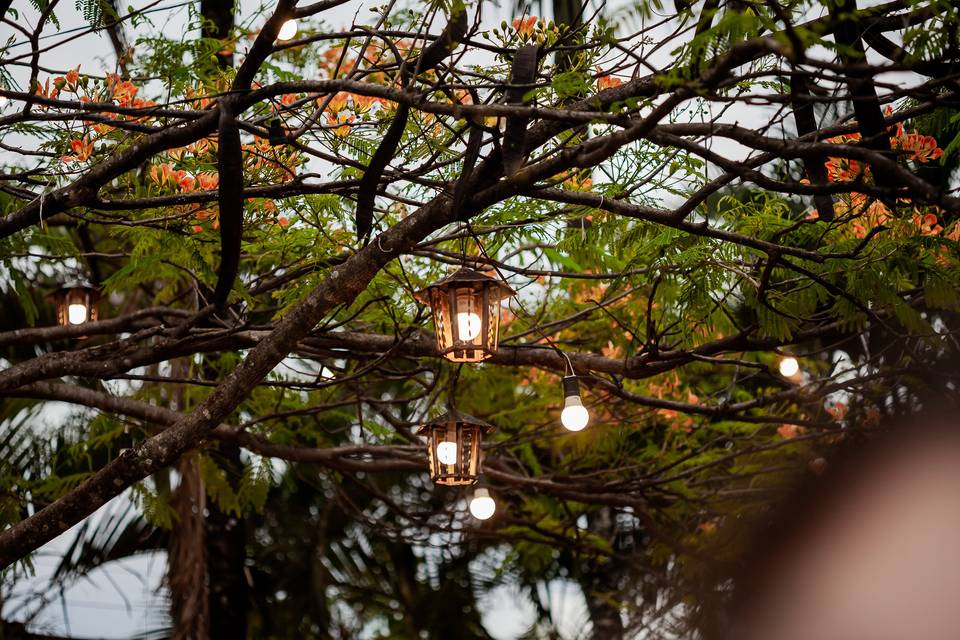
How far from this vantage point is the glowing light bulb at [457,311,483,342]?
3779 millimetres

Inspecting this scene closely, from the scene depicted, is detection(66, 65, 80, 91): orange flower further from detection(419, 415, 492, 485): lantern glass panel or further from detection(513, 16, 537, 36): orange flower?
detection(419, 415, 492, 485): lantern glass panel

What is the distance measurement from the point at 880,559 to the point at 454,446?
3.33 m

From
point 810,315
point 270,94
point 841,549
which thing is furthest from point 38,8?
point 841,549

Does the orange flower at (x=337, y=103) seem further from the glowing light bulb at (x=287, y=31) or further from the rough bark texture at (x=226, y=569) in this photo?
the rough bark texture at (x=226, y=569)

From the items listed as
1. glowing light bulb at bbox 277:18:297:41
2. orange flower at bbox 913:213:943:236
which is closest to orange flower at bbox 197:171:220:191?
glowing light bulb at bbox 277:18:297:41

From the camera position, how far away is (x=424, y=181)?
3.65 meters

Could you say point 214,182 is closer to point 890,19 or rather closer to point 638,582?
point 890,19

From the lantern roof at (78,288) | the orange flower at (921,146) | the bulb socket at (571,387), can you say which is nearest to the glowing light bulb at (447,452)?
the bulb socket at (571,387)

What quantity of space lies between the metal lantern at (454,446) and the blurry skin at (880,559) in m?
3.13

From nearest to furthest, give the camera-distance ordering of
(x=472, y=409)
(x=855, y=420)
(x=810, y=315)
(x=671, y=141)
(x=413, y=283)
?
(x=671, y=141) → (x=810, y=315) → (x=413, y=283) → (x=855, y=420) → (x=472, y=409)

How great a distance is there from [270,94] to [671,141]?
1357 millimetres

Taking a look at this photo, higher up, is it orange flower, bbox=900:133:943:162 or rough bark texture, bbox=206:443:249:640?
orange flower, bbox=900:133:943:162

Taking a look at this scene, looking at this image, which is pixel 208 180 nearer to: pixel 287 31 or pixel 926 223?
pixel 287 31

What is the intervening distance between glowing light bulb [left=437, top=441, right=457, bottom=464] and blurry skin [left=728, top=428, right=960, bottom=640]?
10.6 feet
